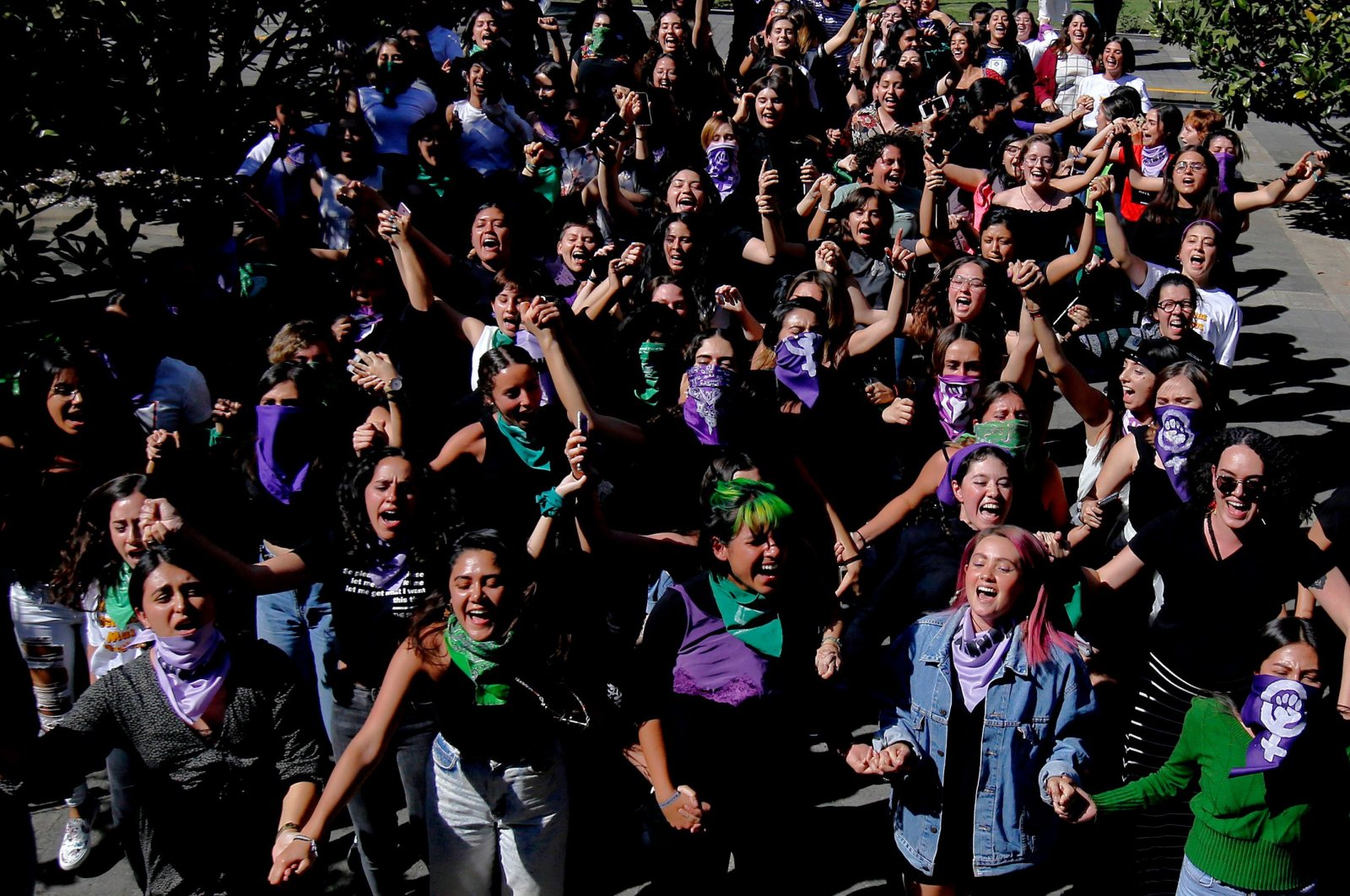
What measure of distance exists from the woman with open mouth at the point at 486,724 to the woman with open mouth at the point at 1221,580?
6.75 feet

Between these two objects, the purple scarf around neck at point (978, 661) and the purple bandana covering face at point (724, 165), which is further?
the purple bandana covering face at point (724, 165)

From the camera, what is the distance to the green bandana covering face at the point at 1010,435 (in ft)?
16.4

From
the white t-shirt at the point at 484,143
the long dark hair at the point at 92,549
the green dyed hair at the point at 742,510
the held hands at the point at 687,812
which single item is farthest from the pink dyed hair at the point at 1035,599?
the white t-shirt at the point at 484,143

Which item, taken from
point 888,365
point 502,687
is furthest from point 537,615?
point 888,365

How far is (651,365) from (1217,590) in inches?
105

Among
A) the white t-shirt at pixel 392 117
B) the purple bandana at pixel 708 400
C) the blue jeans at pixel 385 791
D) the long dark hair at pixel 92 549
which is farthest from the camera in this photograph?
the white t-shirt at pixel 392 117

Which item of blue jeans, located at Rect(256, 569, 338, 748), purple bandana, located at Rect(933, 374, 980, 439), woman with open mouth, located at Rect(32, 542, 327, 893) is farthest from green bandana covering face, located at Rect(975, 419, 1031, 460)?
woman with open mouth, located at Rect(32, 542, 327, 893)

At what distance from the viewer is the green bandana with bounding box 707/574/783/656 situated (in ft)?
13.8

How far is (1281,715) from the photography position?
369 cm

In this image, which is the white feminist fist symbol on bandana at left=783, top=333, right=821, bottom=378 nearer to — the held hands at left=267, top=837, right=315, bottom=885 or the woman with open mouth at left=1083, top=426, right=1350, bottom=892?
the woman with open mouth at left=1083, top=426, right=1350, bottom=892

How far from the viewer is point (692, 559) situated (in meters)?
5.16

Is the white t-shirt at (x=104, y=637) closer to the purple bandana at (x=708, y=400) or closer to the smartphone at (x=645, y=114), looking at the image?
the purple bandana at (x=708, y=400)

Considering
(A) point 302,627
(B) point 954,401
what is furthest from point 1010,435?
(A) point 302,627

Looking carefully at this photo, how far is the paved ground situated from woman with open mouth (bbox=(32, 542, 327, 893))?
3.68 feet
